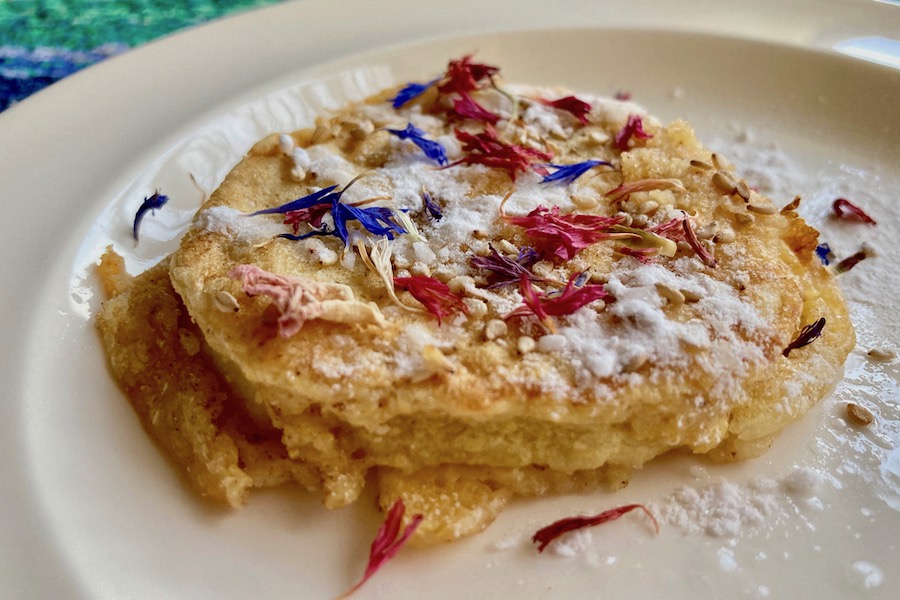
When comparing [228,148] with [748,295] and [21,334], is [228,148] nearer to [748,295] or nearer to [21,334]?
[21,334]

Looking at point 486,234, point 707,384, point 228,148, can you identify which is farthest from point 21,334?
point 707,384

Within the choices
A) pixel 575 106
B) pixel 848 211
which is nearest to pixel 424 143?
pixel 575 106

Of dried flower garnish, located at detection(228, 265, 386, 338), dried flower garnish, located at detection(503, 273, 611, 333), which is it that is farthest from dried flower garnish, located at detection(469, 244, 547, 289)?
dried flower garnish, located at detection(228, 265, 386, 338)

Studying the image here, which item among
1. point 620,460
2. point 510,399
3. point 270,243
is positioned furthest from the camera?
point 270,243

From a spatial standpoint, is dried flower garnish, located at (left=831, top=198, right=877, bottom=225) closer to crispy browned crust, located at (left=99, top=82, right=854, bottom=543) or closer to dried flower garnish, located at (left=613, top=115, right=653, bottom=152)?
crispy browned crust, located at (left=99, top=82, right=854, bottom=543)

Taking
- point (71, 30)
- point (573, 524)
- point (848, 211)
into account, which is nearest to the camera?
point (573, 524)

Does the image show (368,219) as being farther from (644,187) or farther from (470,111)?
(644,187)
